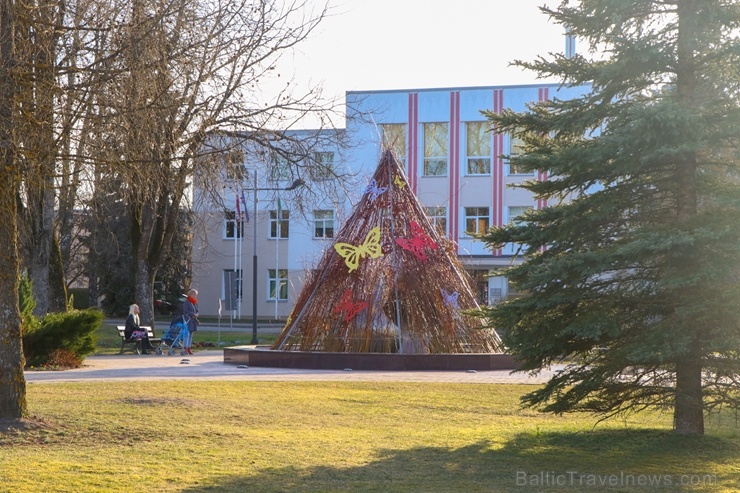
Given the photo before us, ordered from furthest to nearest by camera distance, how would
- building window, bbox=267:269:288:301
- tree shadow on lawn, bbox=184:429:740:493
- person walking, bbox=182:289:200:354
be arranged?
building window, bbox=267:269:288:301 < person walking, bbox=182:289:200:354 < tree shadow on lawn, bbox=184:429:740:493

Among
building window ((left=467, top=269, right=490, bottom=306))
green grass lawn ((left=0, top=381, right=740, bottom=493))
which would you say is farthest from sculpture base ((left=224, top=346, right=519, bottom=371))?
green grass lawn ((left=0, top=381, right=740, bottom=493))

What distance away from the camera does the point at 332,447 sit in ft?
32.0

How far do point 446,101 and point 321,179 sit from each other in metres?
32.0

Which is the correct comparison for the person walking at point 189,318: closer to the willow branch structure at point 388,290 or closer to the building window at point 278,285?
the willow branch structure at point 388,290

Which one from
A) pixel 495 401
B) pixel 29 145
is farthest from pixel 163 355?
pixel 29 145

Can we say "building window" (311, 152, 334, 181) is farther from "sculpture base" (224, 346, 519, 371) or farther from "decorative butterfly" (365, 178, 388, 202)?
"decorative butterfly" (365, 178, 388, 202)

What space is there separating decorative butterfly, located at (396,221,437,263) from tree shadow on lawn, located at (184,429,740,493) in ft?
37.3

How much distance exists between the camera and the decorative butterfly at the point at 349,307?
21438 millimetres

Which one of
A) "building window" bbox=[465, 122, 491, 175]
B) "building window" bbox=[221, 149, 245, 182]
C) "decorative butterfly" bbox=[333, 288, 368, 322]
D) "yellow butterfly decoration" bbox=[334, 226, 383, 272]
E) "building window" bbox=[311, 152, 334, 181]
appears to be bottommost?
"decorative butterfly" bbox=[333, 288, 368, 322]

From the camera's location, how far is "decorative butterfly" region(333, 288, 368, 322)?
21.4 metres

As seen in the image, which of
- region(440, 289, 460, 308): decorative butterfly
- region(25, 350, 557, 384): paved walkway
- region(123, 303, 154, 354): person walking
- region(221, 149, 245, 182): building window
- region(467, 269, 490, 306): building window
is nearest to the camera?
region(221, 149, 245, 182): building window

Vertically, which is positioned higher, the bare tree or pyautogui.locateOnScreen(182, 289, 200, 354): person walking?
the bare tree

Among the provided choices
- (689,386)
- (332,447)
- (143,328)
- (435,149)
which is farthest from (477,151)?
(332,447)

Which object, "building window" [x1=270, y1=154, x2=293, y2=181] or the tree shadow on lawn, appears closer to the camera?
the tree shadow on lawn
